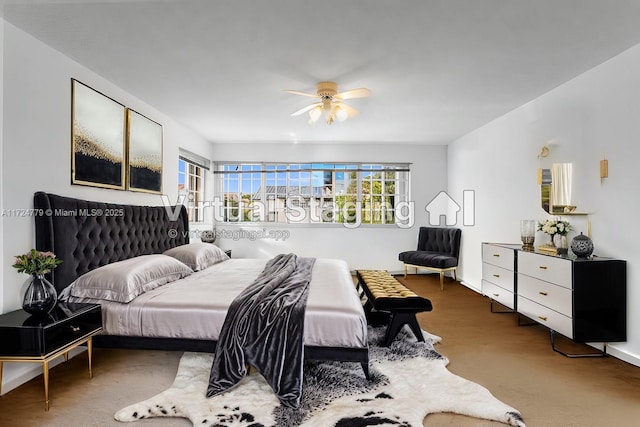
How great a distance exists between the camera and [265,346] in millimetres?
2246

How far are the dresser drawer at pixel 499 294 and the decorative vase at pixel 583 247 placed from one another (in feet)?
3.14

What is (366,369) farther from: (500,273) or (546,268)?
(500,273)

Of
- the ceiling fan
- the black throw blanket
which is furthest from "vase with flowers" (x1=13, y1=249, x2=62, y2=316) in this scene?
the ceiling fan

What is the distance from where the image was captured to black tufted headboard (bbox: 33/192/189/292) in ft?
8.39

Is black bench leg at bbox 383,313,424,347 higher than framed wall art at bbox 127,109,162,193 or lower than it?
lower

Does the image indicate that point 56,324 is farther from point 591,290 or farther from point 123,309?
point 591,290

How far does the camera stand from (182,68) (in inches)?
122

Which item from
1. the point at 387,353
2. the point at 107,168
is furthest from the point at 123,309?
the point at 387,353

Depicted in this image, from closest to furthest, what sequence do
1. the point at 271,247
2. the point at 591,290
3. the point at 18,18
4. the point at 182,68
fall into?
the point at 18,18
the point at 591,290
the point at 182,68
the point at 271,247

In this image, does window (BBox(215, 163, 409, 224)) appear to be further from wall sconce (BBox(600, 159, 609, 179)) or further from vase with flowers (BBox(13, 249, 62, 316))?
vase with flowers (BBox(13, 249, 62, 316))

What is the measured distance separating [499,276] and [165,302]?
3.54 meters

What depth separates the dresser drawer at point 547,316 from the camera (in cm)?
288

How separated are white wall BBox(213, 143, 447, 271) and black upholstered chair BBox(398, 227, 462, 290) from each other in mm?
285

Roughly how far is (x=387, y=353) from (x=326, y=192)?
4.14 m
